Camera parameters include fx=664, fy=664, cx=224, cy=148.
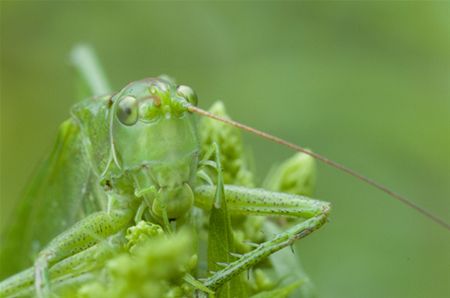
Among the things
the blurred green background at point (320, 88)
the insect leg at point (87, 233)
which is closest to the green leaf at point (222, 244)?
the insect leg at point (87, 233)

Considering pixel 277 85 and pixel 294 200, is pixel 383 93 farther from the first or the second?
pixel 294 200

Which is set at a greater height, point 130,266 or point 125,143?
point 125,143

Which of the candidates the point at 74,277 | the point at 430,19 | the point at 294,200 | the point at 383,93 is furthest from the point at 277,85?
the point at 74,277

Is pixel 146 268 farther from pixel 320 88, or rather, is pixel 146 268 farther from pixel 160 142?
pixel 320 88

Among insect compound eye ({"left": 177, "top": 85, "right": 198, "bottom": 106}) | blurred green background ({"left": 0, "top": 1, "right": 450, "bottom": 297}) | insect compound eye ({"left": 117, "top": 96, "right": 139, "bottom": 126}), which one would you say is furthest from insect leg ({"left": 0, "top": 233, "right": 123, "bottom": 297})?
blurred green background ({"left": 0, "top": 1, "right": 450, "bottom": 297})

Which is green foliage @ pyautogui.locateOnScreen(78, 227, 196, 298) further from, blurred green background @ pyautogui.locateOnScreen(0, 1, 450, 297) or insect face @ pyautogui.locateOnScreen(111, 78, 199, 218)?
blurred green background @ pyautogui.locateOnScreen(0, 1, 450, 297)

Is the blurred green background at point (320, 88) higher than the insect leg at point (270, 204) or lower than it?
higher

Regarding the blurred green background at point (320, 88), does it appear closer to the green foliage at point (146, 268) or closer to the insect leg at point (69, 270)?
the insect leg at point (69, 270)
